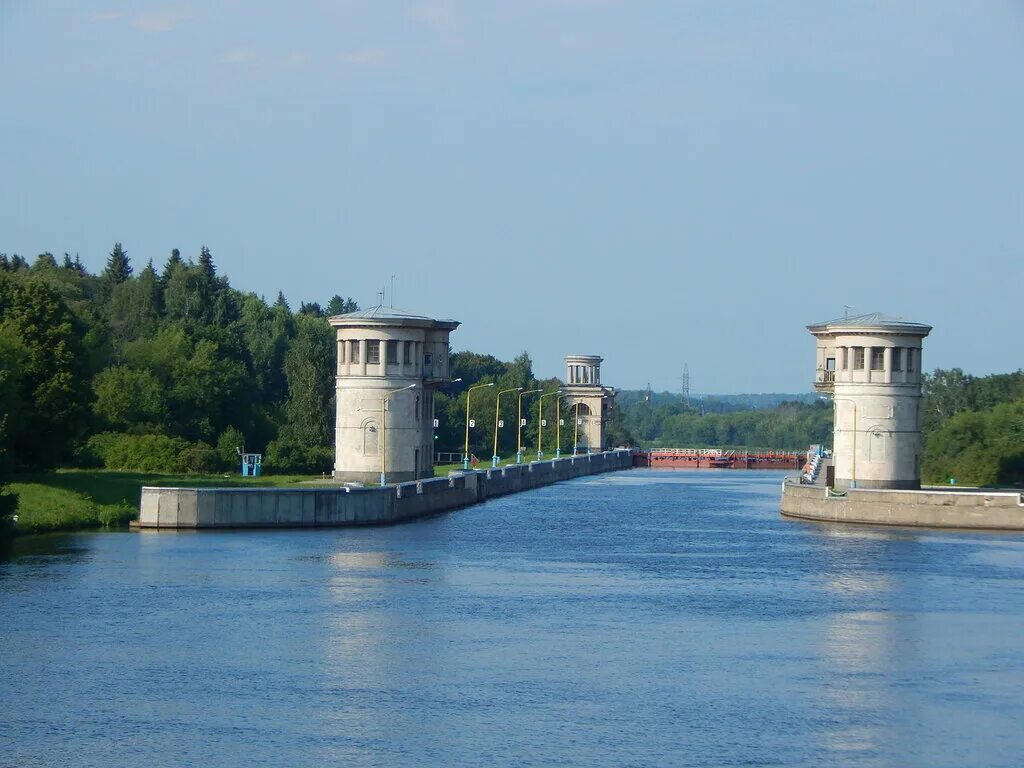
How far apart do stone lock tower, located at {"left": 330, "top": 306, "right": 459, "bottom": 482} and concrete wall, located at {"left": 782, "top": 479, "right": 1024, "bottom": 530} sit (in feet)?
69.6

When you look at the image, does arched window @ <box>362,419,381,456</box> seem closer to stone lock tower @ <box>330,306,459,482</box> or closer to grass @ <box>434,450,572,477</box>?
stone lock tower @ <box>330,306,459,482</box>

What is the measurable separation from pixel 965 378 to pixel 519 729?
135064 millimetres

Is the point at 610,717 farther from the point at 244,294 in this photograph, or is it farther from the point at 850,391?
the point at 244,294

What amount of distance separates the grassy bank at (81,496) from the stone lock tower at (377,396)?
5.14m

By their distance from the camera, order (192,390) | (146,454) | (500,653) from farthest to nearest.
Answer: (192,390)
(146,454)
(500,653)

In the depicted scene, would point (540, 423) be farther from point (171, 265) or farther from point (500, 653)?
point (500, 653)

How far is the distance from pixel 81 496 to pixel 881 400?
38292 mm

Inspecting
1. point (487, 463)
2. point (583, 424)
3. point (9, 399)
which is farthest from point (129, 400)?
point (583, 424)

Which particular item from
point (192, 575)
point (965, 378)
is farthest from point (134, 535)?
point (965, 378)

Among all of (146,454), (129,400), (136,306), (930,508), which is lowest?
(930,508)

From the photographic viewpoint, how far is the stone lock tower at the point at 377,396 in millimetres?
85875

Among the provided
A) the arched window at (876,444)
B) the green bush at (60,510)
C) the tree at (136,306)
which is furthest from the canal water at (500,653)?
the tree at (136,306)

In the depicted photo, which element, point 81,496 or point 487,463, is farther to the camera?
point 487,463

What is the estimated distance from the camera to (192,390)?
332 ft
